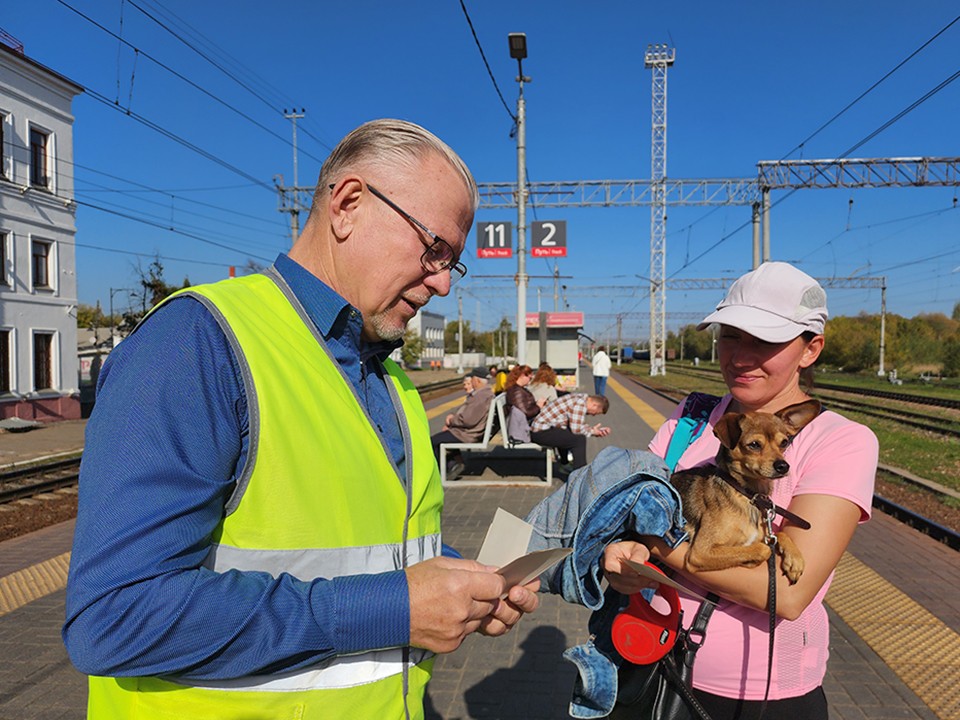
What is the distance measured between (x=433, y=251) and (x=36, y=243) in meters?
26.8

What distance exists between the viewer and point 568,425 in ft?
35.1

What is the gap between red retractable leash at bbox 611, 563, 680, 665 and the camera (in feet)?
6.82

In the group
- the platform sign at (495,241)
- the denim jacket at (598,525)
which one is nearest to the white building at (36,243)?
the platform sign at (495,241)

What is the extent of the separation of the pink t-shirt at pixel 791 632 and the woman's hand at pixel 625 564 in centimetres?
22

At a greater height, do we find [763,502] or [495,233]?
[495,233]

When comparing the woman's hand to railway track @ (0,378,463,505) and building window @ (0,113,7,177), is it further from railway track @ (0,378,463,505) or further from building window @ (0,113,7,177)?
building window @ (0,113,7,177)

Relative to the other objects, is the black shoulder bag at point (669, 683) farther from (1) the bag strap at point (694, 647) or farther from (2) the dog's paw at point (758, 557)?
(2) the dog's paw at point (758, 557)

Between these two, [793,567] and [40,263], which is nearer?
[793,567]

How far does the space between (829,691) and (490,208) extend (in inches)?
1136

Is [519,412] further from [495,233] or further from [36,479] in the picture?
[495,233]

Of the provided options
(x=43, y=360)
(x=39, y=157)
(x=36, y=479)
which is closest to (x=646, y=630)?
(x=36, y=479)

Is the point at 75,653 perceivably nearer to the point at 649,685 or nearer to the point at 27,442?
the point at 649,685

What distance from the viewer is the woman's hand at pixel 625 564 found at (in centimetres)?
202

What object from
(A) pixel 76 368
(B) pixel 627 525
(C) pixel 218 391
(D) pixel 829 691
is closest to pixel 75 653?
(C) pixel 218 391
